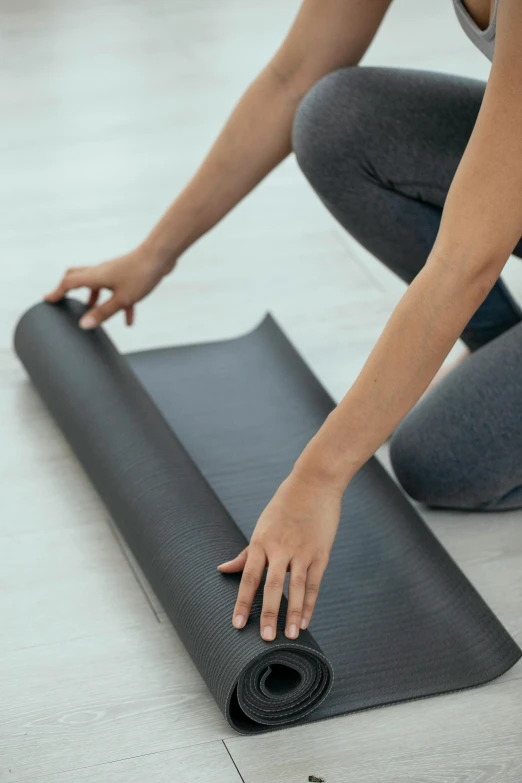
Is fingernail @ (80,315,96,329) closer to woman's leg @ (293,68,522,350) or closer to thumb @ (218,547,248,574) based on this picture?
woman's leg @ (293,68,522,350)

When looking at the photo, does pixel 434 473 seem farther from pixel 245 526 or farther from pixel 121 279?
pixel 121 279

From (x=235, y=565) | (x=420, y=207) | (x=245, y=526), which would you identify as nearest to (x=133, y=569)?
(x=245, y=526)

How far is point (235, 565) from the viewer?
137 cm

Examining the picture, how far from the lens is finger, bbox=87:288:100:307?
1.90 metres

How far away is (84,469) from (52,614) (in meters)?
0.29

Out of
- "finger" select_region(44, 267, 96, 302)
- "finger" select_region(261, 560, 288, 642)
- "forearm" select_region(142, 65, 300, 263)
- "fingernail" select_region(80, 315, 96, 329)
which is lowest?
"fingernail" select_region(80, 315, 96, 329)

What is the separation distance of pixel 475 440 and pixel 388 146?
1.68ft

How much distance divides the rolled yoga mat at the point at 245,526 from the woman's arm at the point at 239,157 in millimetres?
129

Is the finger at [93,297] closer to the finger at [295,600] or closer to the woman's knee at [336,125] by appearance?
the woman's knee at [336,125]

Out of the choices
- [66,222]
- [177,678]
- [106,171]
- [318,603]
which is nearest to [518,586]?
[318,603]

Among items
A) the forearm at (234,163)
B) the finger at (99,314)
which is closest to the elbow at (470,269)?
the forearm at (234,163)

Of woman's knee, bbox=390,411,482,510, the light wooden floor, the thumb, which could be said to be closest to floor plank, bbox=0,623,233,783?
the light wooden floor

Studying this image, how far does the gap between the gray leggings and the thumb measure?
501 mm

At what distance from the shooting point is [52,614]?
1.53 m
